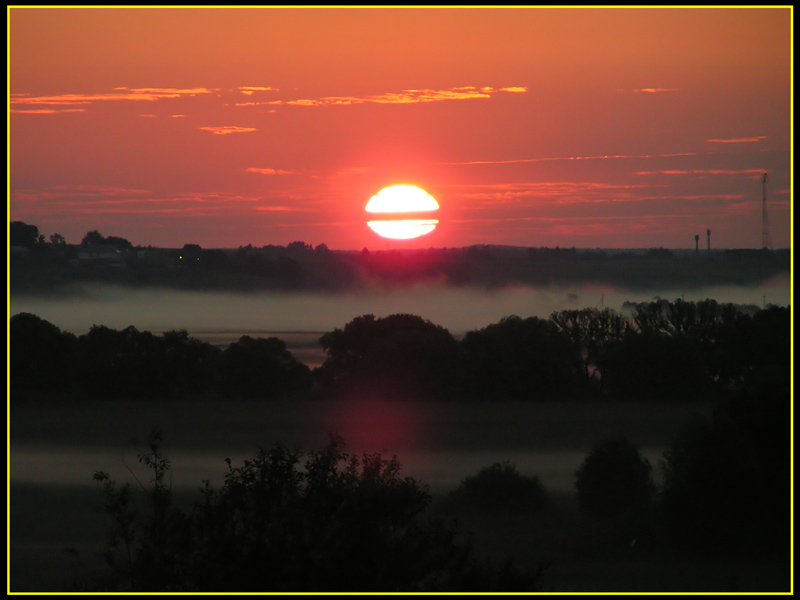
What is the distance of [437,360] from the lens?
3431 centimetres

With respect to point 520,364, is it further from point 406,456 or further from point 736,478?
point 736,478

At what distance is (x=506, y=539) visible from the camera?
20250 millimetres

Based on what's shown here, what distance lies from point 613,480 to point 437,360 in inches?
459

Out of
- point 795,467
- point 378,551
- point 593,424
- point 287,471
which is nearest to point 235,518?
point 287,471

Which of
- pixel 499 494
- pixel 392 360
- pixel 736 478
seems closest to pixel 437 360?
pixel 392 360

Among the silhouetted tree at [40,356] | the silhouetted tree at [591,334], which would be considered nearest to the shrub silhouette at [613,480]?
the silhouetted tree at [591,334]

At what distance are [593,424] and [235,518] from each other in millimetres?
20032

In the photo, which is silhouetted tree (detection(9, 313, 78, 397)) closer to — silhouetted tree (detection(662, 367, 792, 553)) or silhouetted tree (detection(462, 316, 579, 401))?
silhouetted tree (detection(462, 316, 579, 401))

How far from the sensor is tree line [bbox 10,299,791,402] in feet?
98.0

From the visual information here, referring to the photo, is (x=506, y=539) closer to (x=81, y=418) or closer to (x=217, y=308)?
(x=81, y=418)

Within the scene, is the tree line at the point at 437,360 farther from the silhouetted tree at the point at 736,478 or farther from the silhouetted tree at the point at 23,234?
the silhouetted tree at the point at 736,478

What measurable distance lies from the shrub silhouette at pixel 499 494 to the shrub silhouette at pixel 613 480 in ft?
3.73

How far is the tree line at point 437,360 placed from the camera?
29.9m

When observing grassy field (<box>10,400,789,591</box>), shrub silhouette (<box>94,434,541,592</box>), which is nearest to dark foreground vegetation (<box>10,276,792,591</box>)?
shrub silhouette (<box>94,434,541,592</box>)
